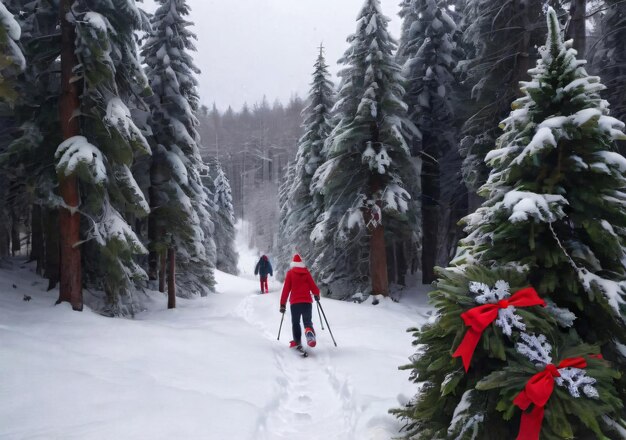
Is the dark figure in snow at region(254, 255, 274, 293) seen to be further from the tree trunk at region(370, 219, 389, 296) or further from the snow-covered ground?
the snow-covered ground

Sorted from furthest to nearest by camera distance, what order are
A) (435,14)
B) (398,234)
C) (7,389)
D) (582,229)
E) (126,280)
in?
(435,14) → (398,234) → (126,280) → (7,389) → (582,229)

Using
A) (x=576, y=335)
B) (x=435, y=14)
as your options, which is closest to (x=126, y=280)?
(x=576, y=335)

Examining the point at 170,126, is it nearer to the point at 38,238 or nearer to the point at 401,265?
the point at 38,238

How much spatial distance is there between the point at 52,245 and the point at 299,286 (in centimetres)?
829

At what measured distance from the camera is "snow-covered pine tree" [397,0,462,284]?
17.9 metres

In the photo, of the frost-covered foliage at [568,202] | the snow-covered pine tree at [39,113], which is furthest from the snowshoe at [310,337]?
the snow-covered pine tree at [39,113]

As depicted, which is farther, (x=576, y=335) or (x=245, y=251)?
(x=245, y=251)

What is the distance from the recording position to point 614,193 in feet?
9.91

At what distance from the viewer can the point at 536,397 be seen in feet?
8.28

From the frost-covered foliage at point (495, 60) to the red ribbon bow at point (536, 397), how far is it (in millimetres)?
11776

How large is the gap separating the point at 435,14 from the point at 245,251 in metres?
60.2

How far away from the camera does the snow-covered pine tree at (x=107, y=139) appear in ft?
30.4

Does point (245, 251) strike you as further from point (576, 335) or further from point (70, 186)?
point (576, 335)

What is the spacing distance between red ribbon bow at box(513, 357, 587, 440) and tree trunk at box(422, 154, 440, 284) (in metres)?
16.0
